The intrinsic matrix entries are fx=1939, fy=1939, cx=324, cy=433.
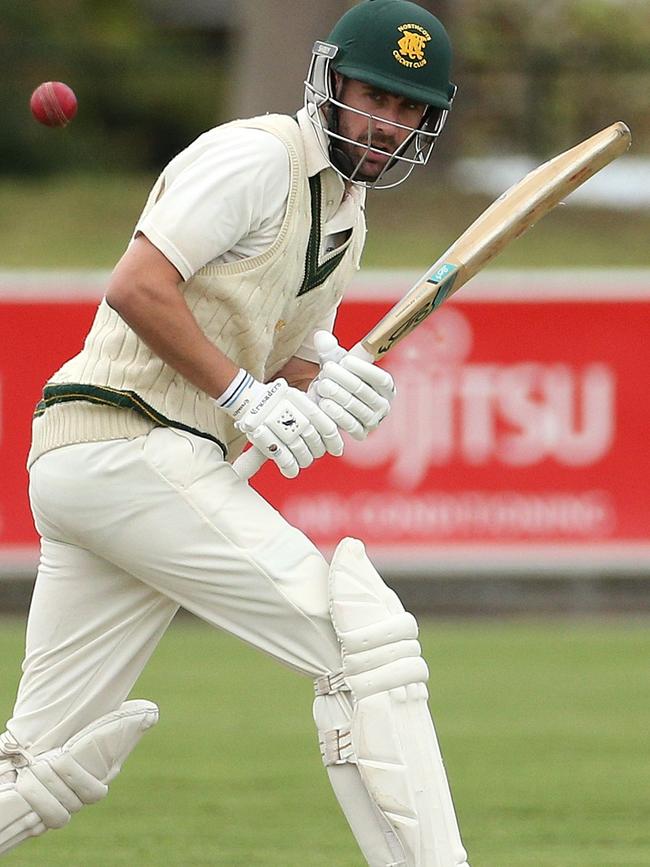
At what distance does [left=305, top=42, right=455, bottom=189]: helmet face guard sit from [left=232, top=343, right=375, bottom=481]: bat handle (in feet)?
1.04

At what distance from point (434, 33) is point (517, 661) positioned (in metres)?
4.20

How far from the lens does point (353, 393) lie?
347 cm

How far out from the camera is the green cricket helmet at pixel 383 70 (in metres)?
3.51

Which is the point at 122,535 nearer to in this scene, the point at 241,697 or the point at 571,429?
the point at 241,697

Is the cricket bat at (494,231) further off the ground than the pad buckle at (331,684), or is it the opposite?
the cricket bat at (494,231)

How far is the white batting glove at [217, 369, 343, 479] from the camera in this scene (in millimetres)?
3420

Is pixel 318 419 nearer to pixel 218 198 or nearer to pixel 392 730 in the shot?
pixel 218 198

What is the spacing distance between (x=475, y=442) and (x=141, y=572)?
16.1ft

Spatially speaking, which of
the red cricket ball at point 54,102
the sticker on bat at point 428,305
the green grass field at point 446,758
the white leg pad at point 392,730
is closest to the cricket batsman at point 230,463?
the white leg pad at point 392,730

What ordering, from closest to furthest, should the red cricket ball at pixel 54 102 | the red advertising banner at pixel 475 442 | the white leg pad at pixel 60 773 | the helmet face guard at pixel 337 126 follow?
1. the helmet face guard at pixel 337 126
2. the white leg pad at pixel 60 773
3. the red cricket ball at pixel 54 102
4. the red advertising banner at pixel 475 442

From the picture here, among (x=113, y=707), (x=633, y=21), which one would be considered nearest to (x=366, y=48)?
(x=113, y=707)

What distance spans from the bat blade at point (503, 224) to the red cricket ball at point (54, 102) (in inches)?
29.7

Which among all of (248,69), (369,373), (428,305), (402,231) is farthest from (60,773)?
(248,69)

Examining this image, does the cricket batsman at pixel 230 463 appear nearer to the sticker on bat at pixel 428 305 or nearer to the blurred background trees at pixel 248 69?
the sticker on bat at pixel 428 305
